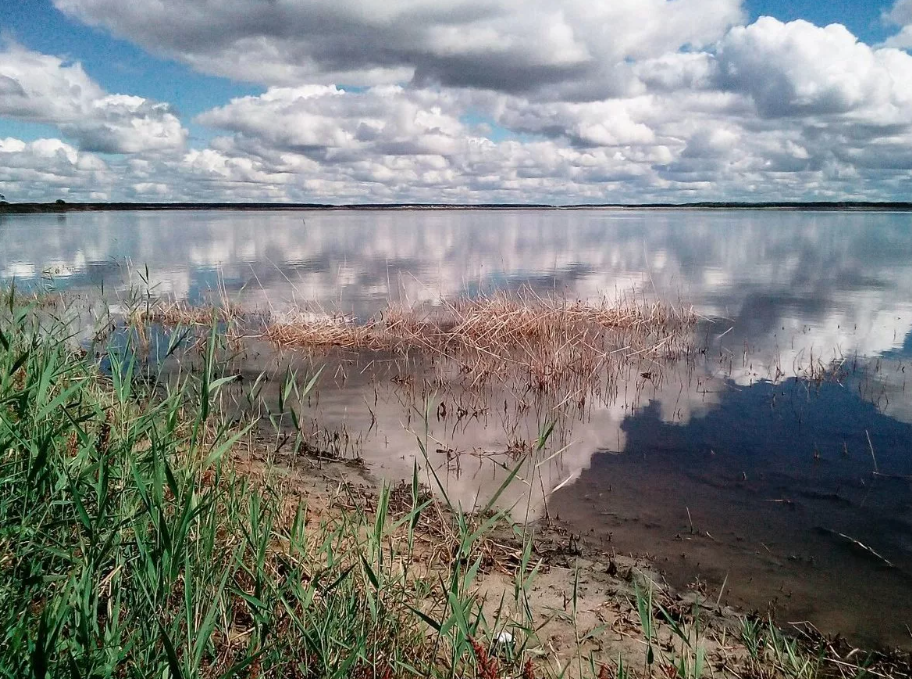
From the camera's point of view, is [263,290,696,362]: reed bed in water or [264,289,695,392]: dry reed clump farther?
[263,290,696,362]: reed bed in water

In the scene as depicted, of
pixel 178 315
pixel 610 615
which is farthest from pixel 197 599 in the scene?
pixel 178 315

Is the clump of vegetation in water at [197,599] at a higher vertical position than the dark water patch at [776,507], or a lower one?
higher

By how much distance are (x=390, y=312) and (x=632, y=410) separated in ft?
23.3

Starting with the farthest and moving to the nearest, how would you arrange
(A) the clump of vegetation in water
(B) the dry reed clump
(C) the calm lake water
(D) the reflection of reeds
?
(D) the reflection of reeds < (B) the dry reed clump < (C) the calm lake water < (A) the clump of vegetation in water

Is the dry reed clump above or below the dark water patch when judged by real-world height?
above

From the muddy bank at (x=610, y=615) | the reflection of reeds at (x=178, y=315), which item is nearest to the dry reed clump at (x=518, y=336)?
the reflection of reeds at (x=178, y=315)

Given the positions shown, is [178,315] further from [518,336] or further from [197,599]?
[197,599]

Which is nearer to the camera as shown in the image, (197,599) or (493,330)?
(197,599)

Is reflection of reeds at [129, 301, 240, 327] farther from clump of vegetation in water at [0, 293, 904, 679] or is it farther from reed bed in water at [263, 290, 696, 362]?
clump of vegetation in water at [0, 293, 904, 679]

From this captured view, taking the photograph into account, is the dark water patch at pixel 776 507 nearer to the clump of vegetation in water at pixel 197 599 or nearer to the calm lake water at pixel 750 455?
the calm lake water at pixel 750 455

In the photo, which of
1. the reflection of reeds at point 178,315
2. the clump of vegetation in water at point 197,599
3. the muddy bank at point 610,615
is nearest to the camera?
the clump of vegetation in water at point 197,599

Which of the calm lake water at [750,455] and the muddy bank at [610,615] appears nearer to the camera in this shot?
the muddy bank at [610,615]

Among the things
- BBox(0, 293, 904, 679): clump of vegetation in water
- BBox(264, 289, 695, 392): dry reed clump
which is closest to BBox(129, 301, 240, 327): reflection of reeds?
BBox(264, 289, 695, 392): dry reed clump

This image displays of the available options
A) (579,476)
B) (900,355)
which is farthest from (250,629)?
(900,355)
